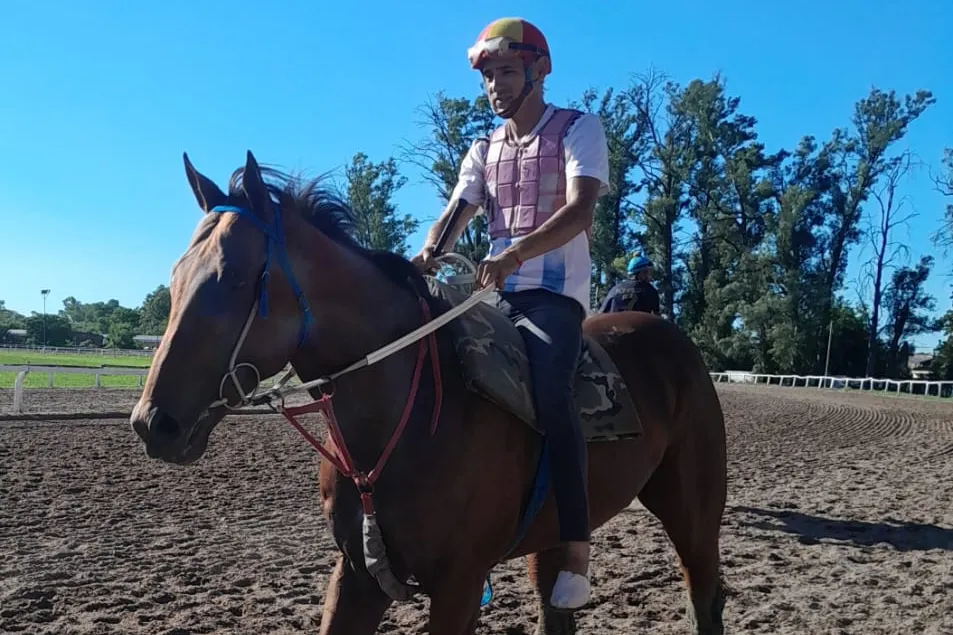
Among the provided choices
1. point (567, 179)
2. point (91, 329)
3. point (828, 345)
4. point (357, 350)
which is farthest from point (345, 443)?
point (91, 329)

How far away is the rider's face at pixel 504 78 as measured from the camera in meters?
3.31

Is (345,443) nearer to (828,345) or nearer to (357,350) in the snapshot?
(357,350)

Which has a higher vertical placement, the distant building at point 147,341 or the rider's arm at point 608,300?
the rider's arm at point 608,300

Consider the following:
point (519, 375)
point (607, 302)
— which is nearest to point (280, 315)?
point (519, 375)

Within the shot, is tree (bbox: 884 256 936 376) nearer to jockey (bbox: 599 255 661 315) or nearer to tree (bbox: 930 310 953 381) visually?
tree (bbox: 930 310 953 381)

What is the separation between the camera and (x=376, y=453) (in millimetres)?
2738

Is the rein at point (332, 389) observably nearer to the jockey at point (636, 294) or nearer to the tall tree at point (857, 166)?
the jockey at point (636, 294)

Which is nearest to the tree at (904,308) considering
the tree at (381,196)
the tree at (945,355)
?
the tree at (945,355)

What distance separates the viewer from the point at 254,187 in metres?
2.47

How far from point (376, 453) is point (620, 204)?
160 feet

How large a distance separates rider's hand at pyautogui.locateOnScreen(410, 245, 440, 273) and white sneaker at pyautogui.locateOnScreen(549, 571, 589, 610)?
143cm

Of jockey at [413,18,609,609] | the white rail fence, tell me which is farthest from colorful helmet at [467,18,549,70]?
the white rail fence

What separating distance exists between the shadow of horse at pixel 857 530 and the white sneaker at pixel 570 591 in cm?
530

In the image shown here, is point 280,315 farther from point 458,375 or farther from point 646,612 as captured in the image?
point 646,612
